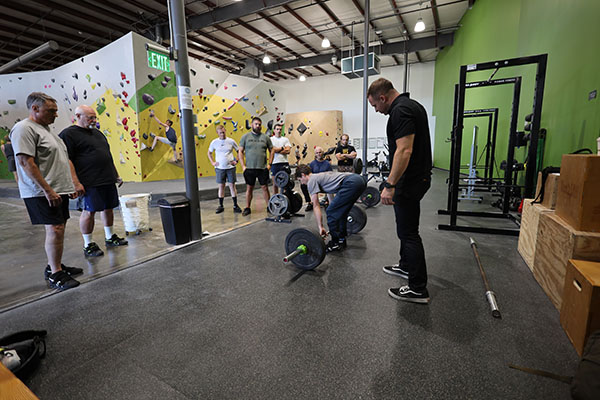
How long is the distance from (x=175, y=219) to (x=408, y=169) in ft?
7.79

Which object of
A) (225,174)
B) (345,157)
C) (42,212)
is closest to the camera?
(42,212)

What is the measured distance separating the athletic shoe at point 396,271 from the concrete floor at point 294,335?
0.28 ft

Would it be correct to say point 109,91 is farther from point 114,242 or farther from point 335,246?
point 335,246

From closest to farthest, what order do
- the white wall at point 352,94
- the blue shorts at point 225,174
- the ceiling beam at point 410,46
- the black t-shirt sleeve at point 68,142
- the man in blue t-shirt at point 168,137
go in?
the black t-shirt sleeve at point 68,142, the blue shorts at point 225,174, the man in blue t-shirt at point 168,137, the ceiling beam at point 410,46, the white wall at point 352,94

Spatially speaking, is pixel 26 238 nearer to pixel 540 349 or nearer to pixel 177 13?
pixel 177 13

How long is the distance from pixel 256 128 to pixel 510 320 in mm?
3704

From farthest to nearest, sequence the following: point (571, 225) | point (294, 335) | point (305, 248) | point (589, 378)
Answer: point (305, 248), point (571, 225), point (294, 335), point (589, 378)

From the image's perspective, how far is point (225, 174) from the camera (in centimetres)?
467

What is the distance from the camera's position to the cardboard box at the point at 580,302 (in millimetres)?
1285

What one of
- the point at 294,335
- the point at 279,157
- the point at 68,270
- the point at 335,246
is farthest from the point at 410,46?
the point at 68,270

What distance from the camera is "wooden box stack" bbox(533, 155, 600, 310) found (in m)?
1.59

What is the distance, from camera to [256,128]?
4348mm

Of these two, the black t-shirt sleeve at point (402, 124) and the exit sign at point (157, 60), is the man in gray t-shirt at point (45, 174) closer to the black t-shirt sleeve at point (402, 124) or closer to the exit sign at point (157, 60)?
the exit sign at point (157, 60)

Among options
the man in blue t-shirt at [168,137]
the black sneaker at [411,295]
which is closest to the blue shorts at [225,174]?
the man in blue t-shirt at [168,137]
